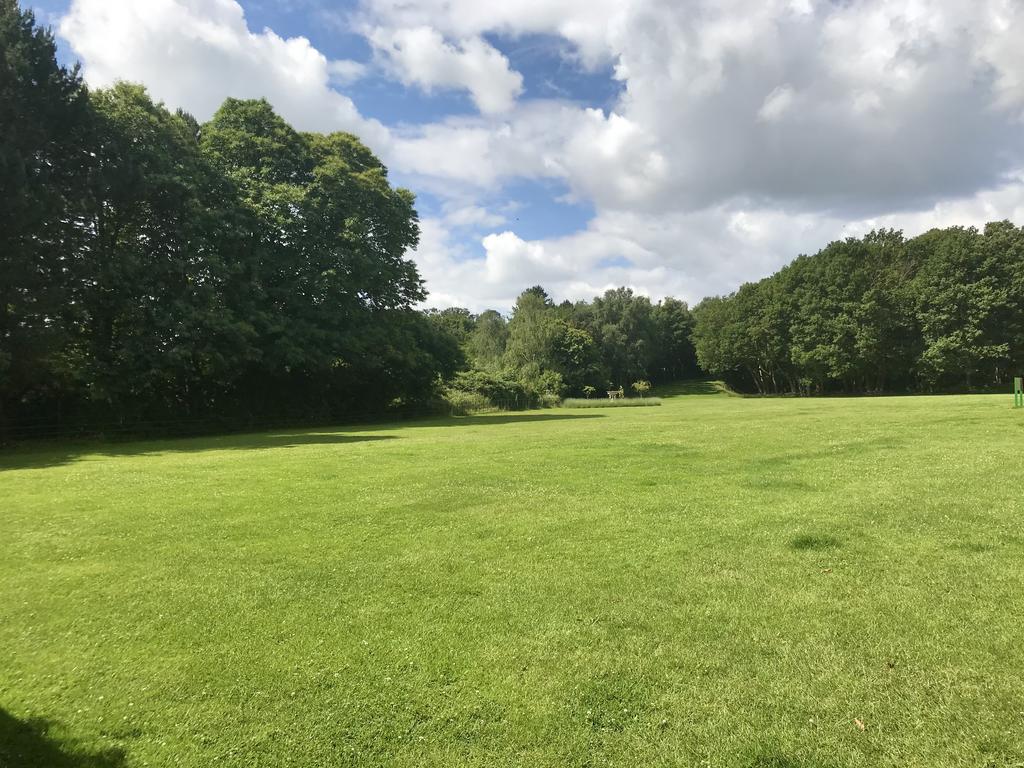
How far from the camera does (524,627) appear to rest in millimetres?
5371

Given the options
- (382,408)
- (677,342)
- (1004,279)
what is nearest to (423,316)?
(382,408)

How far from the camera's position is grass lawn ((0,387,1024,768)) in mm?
3814

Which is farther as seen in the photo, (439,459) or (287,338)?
(287,338)

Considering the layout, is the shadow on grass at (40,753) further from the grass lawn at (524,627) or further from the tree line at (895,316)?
the tree line at (895,316)

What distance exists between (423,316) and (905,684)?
134 ft

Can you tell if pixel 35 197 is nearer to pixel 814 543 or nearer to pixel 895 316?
pixel 814 543

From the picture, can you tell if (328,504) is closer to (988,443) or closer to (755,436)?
(755,436)

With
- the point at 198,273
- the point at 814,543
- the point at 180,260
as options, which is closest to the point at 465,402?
the point at 198,273

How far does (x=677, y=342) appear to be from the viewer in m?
106

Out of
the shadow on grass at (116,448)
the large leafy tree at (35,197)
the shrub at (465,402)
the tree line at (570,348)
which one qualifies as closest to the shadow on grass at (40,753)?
the shadow on grass at (116,448)

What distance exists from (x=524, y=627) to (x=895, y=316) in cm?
7467

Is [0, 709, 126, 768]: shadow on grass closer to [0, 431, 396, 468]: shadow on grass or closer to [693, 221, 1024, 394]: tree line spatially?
[0, 431, 396, 468]: shadow on grass

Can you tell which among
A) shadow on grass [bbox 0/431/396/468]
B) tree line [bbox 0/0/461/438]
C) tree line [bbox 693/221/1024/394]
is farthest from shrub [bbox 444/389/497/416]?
tree line [bbox 693/221/1024/394]

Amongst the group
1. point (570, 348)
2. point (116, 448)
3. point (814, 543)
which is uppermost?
point (570, 348)
